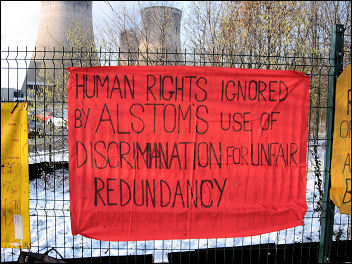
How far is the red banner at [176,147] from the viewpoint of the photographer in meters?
2.72

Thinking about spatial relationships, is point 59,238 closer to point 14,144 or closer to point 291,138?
point 14,144

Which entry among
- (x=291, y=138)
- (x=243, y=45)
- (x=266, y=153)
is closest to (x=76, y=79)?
(x=266, y=153)

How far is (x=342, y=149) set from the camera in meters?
2.73

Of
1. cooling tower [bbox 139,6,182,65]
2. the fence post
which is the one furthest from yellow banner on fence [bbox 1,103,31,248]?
cooling tower [bbox 139,6,182,65]

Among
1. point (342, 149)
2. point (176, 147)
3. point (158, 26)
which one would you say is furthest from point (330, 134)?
point (158, 26)

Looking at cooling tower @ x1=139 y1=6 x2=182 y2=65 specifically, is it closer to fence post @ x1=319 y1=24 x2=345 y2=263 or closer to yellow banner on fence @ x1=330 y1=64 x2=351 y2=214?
fence post @ x1=319 y1=24 x2=345 y2=263

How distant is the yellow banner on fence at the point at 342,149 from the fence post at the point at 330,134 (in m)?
0.05

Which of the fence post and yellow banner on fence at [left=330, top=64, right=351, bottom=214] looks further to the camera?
the fence post

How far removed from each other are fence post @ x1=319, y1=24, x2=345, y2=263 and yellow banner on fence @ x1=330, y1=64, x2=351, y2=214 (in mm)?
53

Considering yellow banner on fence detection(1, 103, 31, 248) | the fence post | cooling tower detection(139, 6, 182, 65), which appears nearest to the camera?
yellow banner on fence detection(1, 103, 31, 248)

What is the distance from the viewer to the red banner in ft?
8.93

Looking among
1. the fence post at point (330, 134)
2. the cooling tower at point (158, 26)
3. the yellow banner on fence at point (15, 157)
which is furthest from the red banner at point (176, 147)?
the cooling tower at point (158, 26)

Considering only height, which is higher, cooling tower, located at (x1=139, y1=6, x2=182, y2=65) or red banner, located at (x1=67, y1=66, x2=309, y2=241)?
cooling tower, located at (x1=139, y1=6, x2=182, y2=65)

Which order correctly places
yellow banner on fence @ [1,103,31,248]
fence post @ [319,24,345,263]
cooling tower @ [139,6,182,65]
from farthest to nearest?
cooling tower @ [139,6,182,65] → fence post @ [319,24,345,263] → yellow banner on fence @ [1,103,31,248]
